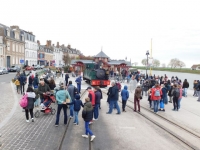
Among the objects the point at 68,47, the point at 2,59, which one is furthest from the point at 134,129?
the point at 68,47

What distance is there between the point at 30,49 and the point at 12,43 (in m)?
12.8

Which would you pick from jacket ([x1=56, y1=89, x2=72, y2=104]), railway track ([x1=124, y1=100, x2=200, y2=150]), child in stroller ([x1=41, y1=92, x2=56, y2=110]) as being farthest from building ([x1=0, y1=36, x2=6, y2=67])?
jacket ([x1=56, y1=89, x2=72, y2=104])

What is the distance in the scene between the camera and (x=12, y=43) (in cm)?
5600

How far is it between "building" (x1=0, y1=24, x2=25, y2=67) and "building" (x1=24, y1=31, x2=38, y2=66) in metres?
3.02

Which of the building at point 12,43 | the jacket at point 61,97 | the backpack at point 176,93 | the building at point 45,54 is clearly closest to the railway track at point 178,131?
the backpack at point 176,93

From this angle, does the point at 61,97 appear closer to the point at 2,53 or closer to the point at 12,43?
the point at 2,53

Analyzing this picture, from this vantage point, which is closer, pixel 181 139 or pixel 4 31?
pixel 181 139

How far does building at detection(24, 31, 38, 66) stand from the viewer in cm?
6581

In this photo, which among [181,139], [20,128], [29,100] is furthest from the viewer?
[29,100]

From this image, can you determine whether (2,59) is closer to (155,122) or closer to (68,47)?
(155,122)

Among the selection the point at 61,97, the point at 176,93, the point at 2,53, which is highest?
the point at 2,53

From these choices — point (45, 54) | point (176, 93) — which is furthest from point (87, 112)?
point (45, 54)

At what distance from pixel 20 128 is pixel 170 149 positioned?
5773mm

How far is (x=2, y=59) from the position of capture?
5091 cm
